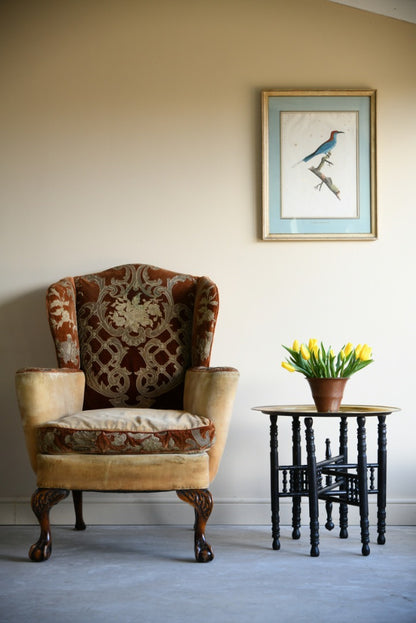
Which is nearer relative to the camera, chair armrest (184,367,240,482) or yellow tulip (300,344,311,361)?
chair armrest (184,367,240,482)

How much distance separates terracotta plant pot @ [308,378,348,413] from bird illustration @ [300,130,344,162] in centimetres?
120

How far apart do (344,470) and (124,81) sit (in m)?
2.06

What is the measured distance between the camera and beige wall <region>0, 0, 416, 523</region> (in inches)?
128

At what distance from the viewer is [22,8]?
11.0ft

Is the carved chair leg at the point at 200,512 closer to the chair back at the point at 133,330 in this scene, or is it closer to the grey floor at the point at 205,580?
the grey floor at the point at 205,580

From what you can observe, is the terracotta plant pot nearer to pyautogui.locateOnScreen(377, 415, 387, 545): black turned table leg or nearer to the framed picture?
pyautogui.locateOnScreen(377, 415, 387, 545): black turned table leg

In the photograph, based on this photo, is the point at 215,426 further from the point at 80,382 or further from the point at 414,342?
the point at 414,342

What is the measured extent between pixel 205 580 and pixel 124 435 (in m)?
0.55

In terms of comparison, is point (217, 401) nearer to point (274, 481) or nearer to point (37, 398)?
point (274, 481)

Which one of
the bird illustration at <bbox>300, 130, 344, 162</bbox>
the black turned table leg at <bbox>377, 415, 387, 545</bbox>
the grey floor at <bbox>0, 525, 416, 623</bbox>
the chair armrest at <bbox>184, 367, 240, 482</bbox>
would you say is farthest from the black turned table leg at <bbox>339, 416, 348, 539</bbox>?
the bird illustration at <bbox>300, 130, 344, 162</bbox>

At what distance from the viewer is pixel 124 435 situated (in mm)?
2398

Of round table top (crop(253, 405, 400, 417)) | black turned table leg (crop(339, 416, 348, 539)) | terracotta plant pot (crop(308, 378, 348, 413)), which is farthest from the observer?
black turned table leg (crop(339, 416, 348, 539))

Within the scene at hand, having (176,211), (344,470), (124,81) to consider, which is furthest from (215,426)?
(124,81)

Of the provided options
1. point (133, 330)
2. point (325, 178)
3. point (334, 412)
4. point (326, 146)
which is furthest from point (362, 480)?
point (326, 146)
